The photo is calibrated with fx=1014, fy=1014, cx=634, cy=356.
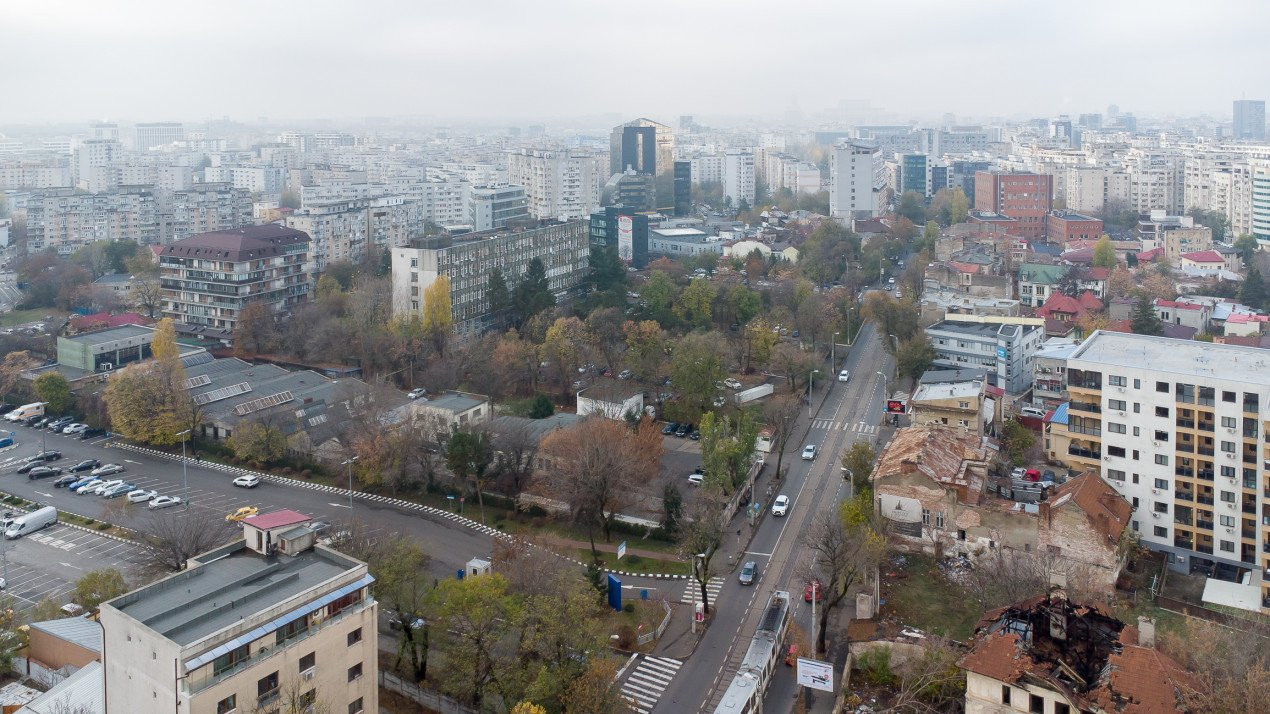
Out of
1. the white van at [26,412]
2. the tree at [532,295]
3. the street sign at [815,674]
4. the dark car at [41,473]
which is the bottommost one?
the street sign at [815,674]

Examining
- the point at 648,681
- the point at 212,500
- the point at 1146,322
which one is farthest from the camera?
the point at 1146,322

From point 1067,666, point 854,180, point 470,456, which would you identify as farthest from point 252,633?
point 854,180

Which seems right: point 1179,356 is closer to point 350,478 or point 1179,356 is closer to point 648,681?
point 648,681

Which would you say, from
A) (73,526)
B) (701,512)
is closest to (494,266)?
(73,526)

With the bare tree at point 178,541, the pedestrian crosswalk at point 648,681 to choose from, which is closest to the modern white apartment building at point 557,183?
the bare tree at point 178,541

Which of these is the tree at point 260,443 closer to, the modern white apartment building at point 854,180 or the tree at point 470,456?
the tree at point 470,456

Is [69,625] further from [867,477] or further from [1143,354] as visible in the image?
[1143,354]
